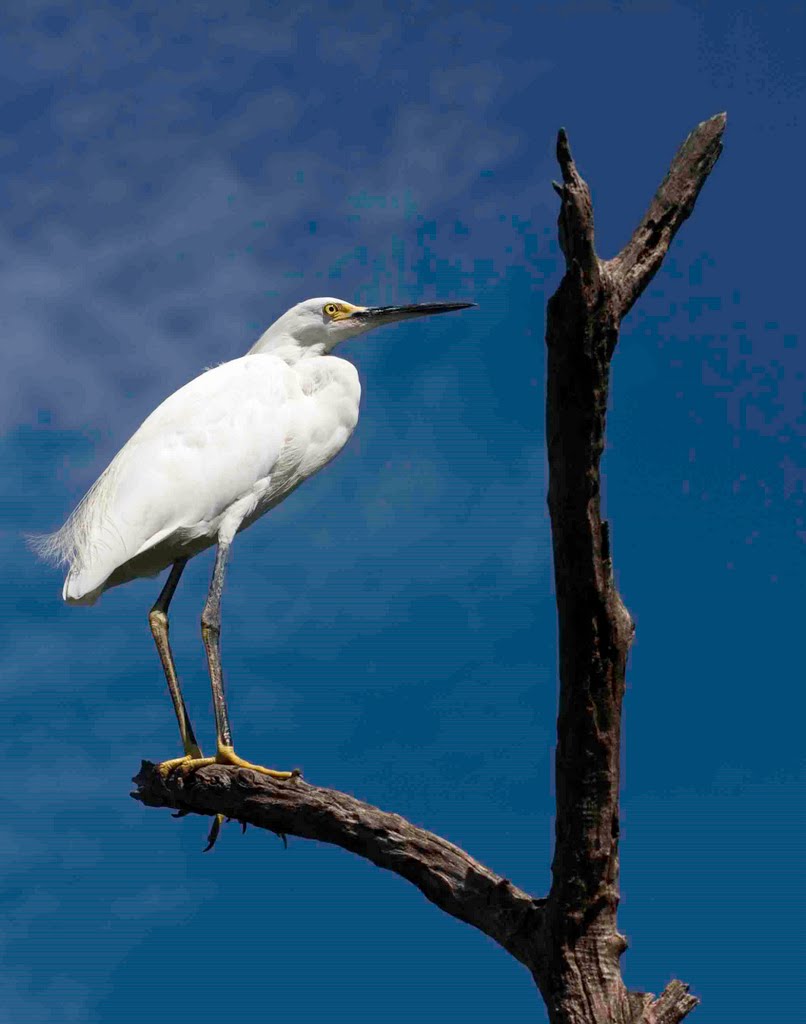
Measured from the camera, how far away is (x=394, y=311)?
871 cm

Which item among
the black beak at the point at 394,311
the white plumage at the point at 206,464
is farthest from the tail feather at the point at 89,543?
the black beak at the point at 394,311

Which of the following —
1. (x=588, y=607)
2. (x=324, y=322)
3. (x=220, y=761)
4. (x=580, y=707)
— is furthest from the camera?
(x=324, y=322)

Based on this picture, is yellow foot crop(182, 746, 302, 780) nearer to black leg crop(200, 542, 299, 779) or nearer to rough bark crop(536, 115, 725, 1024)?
black leg crop(200, 542, 299, 779)

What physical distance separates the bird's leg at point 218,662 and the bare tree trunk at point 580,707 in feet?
3.36

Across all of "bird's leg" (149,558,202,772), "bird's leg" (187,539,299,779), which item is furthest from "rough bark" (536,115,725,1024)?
"bird's leg" (149,558,202,772)

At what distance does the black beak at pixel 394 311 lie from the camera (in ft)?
28.3

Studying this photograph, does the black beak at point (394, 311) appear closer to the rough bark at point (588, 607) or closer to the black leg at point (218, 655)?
the black leg at point (218, 655)

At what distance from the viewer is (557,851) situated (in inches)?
194

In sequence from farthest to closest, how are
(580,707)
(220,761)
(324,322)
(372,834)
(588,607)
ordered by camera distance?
1. (324,322)
2. (220,761)
3. (372,834)
4. (580,707)
5. (588,607)

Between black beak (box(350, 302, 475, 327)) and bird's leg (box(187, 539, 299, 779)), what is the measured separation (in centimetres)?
217

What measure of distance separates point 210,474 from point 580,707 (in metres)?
3.61

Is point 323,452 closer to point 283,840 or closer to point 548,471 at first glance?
point 283,840

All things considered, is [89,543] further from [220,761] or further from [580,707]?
[580,707]

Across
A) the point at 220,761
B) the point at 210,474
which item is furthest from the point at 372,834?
the point at 210,474
